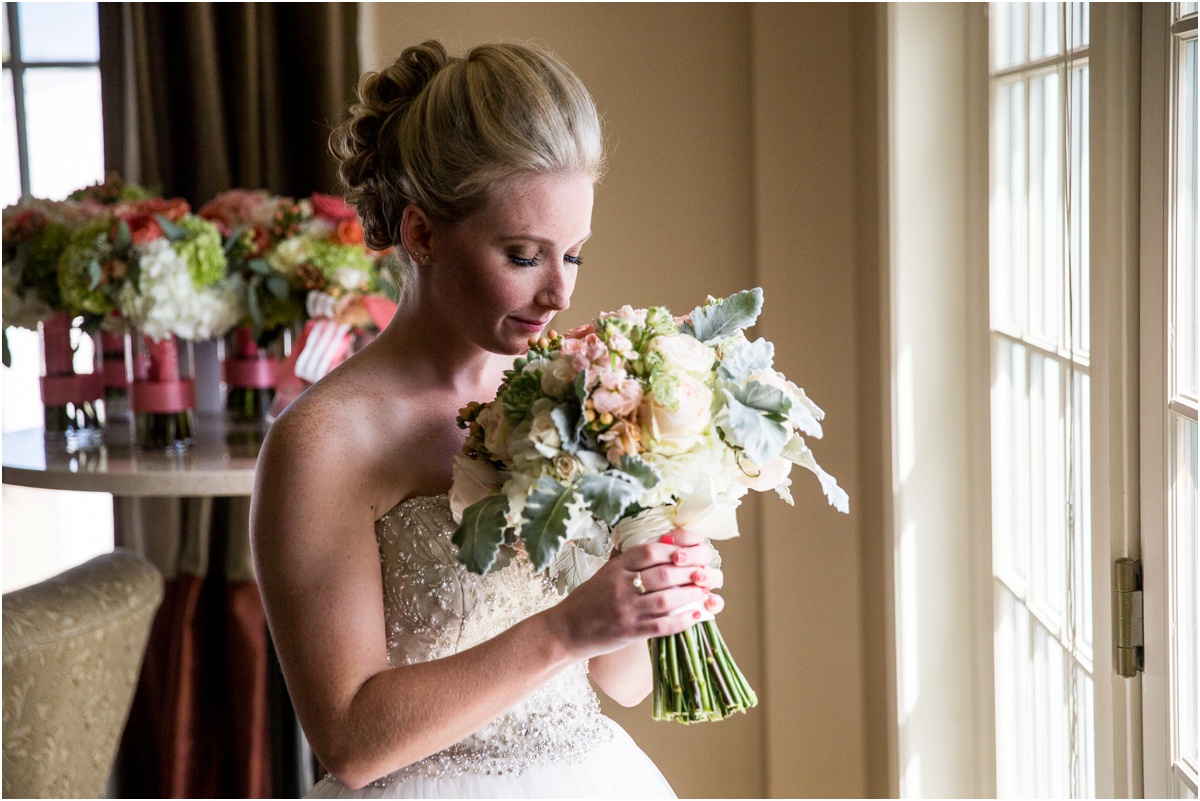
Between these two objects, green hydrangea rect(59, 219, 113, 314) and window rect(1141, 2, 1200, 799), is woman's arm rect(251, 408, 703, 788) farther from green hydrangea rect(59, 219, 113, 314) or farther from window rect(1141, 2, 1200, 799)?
green hydrangea rect(59, 219, 113, 314)

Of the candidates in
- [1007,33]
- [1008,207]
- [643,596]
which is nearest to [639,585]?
[643,596]

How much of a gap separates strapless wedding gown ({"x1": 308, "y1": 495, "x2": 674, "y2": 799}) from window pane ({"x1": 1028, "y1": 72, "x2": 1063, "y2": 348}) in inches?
41.1

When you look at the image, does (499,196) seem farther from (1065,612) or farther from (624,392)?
(1065,612)

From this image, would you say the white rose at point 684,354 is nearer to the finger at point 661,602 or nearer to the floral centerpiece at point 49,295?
the finger at point 661,602

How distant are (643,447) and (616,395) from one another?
7cm

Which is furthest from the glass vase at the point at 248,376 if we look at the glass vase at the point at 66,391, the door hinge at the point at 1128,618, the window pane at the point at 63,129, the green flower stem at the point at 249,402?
the door hinge at the point at 1128,618

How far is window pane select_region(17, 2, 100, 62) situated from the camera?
3.82 m

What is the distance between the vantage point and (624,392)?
1.33 m

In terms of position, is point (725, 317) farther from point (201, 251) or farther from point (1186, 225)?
point (201, 251)

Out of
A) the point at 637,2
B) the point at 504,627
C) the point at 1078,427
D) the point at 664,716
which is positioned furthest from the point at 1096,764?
the point at 637,2

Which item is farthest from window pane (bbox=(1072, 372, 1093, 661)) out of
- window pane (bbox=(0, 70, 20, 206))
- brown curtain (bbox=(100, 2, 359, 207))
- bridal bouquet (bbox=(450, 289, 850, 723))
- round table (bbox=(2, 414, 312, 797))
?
window pane (bbox=(0, 70, 20, 206))

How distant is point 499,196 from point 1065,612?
4.06 ft

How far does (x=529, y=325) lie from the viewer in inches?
62.6

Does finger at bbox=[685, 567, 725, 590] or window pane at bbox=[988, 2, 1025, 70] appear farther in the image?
window pane at bbox=[988, 2, 1025, 70]
